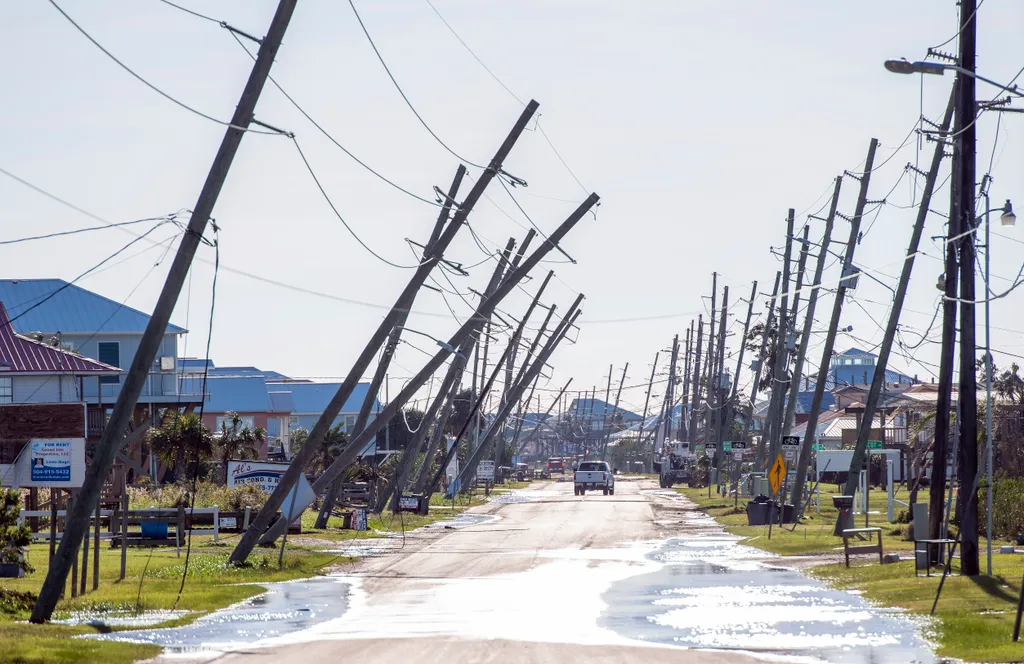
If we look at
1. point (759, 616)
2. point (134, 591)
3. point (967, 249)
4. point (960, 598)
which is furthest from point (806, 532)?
point (134, 591)

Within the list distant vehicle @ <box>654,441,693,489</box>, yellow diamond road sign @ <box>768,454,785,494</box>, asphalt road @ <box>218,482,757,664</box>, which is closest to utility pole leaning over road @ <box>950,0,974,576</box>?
asphalt road @ <box>218,482,757,664</box>

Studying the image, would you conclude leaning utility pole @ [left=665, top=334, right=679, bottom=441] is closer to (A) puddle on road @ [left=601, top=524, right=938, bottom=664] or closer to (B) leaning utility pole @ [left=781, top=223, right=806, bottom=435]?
(B) leaning utility pole @ [left=781, top=223, right=806, bottom=435]

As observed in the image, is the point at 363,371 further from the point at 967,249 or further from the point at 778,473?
the point at 778,473

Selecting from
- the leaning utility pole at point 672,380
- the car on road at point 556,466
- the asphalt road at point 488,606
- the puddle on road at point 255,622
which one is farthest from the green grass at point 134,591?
the car on road at point 556,466

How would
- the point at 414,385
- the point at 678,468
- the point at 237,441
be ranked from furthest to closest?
the point at 678,468 → the point at 237,441 → the point at 414,385

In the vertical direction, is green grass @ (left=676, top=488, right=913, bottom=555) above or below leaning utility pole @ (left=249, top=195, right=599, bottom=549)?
below

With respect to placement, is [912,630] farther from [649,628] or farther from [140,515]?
[140,515]

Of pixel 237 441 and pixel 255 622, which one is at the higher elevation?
pixel 237 441

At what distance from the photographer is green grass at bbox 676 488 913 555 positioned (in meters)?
32.3

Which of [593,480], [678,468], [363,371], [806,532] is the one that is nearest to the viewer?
[363,371]

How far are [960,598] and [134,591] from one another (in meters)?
12.2

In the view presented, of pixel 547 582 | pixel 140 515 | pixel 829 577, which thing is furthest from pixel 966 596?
pixel 140 515

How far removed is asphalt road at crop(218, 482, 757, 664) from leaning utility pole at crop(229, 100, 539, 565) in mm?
2183

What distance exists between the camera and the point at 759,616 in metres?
18.5
